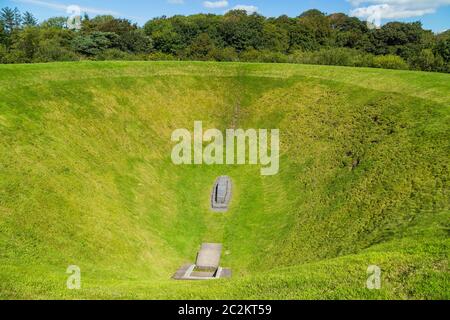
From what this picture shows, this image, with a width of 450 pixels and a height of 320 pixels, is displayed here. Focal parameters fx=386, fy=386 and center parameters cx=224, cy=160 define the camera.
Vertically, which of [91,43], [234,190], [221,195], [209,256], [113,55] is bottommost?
[209,256]

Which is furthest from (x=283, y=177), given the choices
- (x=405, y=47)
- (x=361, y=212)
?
(x=405, y=47)

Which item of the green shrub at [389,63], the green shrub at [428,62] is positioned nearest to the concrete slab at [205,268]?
the green shrub at [389,63]

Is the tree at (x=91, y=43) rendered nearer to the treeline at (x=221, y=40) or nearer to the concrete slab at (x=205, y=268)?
the treeline at (x=221, y=40)

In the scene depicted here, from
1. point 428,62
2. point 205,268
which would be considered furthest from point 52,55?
point 428,62

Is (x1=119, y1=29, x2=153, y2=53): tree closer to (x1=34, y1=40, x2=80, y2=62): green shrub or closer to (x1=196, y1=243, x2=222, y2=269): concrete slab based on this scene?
(x1=34, y1=40, x2=80, y2=62): green shrub

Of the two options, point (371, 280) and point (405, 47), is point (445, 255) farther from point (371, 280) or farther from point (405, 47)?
point (405, 47)

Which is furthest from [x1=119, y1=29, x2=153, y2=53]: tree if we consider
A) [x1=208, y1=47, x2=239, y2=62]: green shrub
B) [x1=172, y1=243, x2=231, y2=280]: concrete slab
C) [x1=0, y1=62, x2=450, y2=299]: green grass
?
[x1=172, y1=243, x2=231, y2=280]: concrete slab

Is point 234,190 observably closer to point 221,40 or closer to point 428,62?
point 428,62
